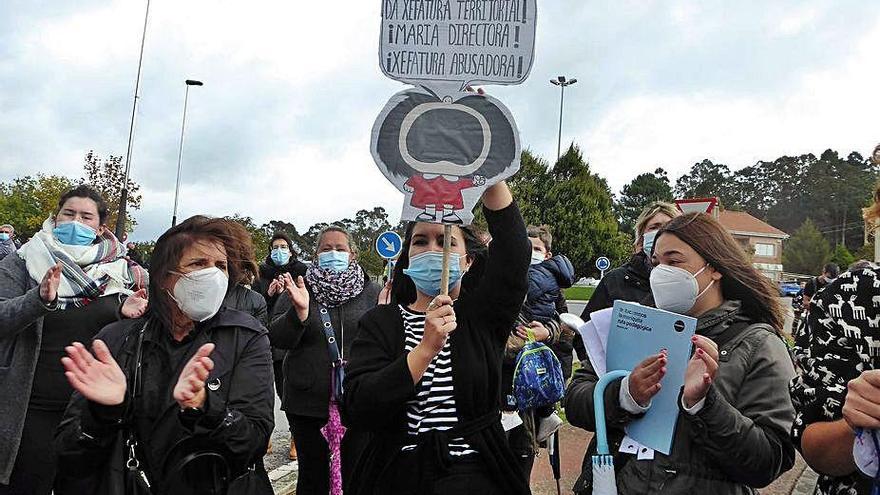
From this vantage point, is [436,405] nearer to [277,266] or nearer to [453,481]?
[453,481]

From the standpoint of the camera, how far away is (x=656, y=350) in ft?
8.24

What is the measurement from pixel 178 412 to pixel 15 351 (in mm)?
1837

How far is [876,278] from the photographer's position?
71.9 inches

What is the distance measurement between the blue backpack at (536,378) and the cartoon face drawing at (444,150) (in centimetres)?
134

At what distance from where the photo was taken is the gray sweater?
3.60 meters

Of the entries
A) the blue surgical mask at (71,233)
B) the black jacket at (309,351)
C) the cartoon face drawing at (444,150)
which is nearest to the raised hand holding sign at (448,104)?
the cartoon face drawing at (444,150)

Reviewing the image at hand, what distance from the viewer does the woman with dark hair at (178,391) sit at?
2.43 meters

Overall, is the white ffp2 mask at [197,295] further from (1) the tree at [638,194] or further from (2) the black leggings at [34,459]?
(1) the tree at [638,194]

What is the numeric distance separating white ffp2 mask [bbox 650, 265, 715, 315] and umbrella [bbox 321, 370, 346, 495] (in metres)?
2.50

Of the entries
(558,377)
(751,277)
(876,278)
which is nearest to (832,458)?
(876,278)

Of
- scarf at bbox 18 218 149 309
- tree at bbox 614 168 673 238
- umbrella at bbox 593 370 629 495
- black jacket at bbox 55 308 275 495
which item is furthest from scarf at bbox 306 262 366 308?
tree at bbox 614 168 673 238

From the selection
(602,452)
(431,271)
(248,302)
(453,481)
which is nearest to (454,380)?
(453,481)

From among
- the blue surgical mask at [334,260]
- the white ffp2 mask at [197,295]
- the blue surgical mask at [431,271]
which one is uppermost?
the blue surgical mask at [334,260]

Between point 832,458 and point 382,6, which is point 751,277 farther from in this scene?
point 382,6
